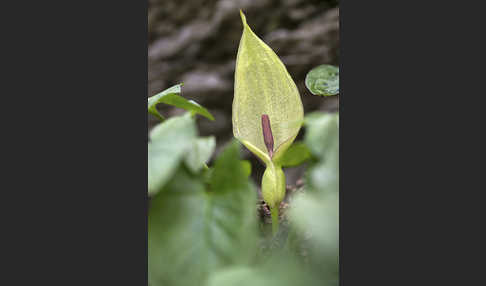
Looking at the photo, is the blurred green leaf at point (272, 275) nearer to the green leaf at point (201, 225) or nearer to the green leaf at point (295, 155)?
the green leaf at point (201, 225)

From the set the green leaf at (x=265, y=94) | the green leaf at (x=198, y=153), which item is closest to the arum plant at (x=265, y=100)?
the green leaf at (x=265, y=94)

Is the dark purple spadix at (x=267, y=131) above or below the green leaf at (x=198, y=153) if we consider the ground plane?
above

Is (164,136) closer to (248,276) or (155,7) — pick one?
(248,276)

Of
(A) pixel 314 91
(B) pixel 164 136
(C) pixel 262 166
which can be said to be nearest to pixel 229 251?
(B) pixel 164 136

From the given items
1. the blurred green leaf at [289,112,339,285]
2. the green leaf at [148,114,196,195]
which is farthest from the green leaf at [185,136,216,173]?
the blurred green leaf at [289,112,339,285]

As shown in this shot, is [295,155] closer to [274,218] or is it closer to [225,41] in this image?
[274,218]

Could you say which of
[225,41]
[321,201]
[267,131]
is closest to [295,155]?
[267,131]
